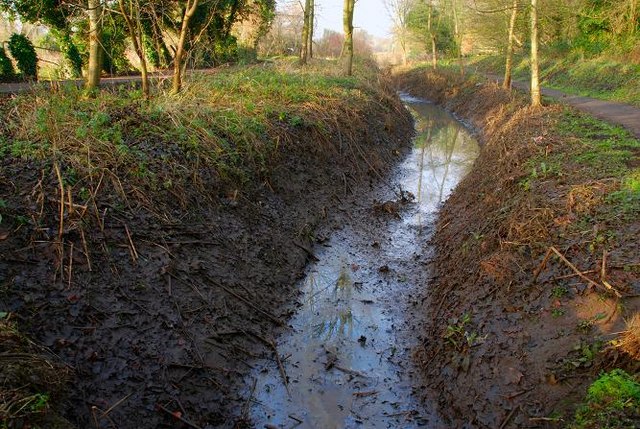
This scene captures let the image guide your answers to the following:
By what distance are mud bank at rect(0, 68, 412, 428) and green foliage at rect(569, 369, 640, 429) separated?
2895mm

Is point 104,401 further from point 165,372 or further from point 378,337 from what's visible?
point 378,337

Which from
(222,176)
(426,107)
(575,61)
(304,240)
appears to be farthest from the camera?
(426,107)

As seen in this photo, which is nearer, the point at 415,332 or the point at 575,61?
the point at 415,332

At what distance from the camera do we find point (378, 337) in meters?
5.54

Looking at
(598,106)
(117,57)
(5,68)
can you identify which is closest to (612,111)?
(598,106)

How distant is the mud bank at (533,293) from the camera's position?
3688mm

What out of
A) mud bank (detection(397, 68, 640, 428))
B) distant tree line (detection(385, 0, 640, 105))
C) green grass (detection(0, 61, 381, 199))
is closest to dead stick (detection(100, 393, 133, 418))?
green grass (detection(0, 61, 381, 199))

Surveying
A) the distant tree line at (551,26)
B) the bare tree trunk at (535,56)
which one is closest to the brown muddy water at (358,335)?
the bare tree trunk at (535,56)

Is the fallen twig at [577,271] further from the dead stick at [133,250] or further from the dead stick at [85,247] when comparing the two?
the dead stick at [85,247]

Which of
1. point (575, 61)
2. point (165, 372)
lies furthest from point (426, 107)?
point (165, 372)

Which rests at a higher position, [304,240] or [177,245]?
[177,245]

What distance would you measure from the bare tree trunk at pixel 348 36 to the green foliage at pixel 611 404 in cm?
1520

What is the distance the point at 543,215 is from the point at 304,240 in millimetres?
3605

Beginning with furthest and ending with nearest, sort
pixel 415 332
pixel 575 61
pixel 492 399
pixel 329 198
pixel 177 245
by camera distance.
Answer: pixel 575 61
pixel 329 198
pixel 415 332
pixel 177 245
pixel 492 399
